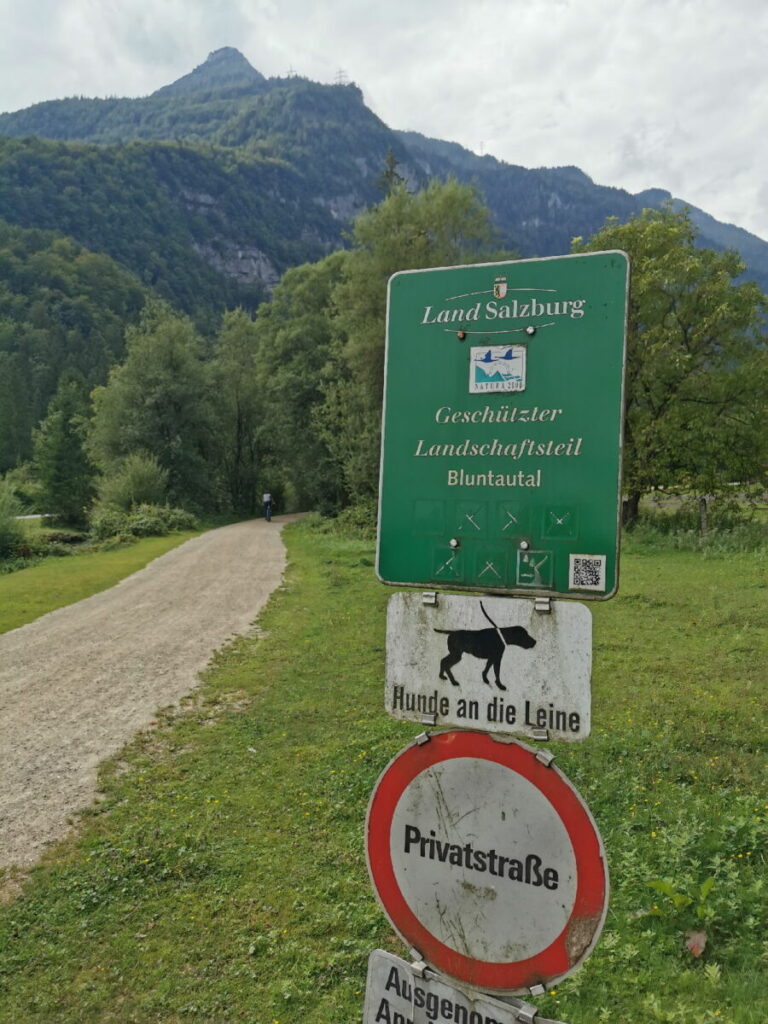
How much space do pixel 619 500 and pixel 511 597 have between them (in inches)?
15.7

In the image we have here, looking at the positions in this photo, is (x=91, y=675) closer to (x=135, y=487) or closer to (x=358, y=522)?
(x=358, y=522)

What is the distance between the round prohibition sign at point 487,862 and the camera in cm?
170

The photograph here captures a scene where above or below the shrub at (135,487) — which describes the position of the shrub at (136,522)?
below

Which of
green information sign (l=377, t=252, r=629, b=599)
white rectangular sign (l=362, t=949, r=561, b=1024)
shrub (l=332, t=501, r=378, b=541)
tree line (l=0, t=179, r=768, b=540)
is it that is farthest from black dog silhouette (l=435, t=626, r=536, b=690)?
shrub (l=332, t=501, r=378, b=541)

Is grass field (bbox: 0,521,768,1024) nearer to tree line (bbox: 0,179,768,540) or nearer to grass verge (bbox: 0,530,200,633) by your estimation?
grass verge (bbox: 0,530,200,633)

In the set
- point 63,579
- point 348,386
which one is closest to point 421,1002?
point 63,579

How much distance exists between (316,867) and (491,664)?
3.59 metres

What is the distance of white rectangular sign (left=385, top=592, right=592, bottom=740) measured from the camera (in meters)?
1.76

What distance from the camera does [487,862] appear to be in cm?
180

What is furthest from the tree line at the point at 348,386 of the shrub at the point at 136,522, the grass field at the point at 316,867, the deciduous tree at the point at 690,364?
the grass field at the point at 316,867

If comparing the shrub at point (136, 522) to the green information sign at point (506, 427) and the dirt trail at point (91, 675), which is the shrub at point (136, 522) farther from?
the green information sign at point (506, 427)

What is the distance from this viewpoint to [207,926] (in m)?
4.11

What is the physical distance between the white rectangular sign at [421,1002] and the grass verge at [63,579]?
13.2 m

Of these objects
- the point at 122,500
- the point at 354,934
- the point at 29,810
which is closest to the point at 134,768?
the point at 29,810
